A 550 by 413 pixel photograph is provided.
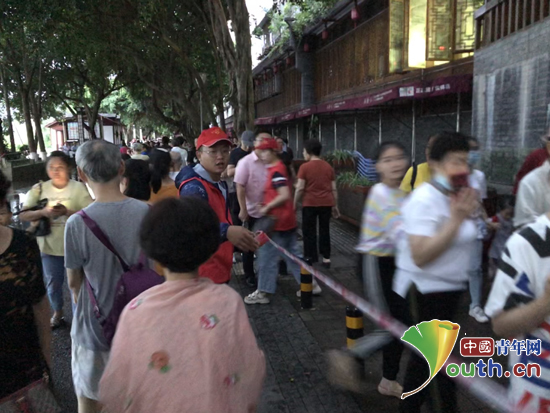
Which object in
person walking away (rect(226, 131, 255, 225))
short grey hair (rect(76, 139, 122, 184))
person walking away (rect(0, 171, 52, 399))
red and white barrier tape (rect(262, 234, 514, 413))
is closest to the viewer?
person walking away (rect(0, 171, 52, 399))

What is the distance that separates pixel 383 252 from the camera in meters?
3.43

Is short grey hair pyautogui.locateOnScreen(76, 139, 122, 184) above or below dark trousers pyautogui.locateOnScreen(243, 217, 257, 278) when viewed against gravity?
above

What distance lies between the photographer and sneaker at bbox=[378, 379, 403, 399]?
361 cm

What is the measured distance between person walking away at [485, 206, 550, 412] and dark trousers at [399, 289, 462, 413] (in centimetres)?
92

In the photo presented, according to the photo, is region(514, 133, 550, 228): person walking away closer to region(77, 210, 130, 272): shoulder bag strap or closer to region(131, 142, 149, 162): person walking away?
region(77, 210, 130, 272): shoulder bag strap

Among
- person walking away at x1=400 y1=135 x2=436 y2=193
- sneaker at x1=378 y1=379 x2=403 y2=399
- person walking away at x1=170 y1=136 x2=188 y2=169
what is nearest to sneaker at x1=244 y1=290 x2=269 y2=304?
person walking away at x1=400 y1=135 x2=436 y2=193

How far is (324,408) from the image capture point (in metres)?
3.59

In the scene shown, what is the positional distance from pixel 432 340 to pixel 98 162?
2.08 meters

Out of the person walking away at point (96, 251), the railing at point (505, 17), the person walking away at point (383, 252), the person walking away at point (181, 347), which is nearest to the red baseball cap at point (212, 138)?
the person walking away at point (96, 251)

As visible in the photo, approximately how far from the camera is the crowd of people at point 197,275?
5.13ft

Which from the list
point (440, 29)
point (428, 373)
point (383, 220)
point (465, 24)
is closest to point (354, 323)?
point (383, 220)

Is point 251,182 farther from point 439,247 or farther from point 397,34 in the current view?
point 397,34

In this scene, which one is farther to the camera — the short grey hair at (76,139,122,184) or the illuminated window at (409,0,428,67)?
the illuminated window at (409,0,428,67)

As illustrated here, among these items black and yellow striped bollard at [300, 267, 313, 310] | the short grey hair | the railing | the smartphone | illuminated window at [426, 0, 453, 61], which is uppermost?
illuminated window at [426, 0, 453, 61]
